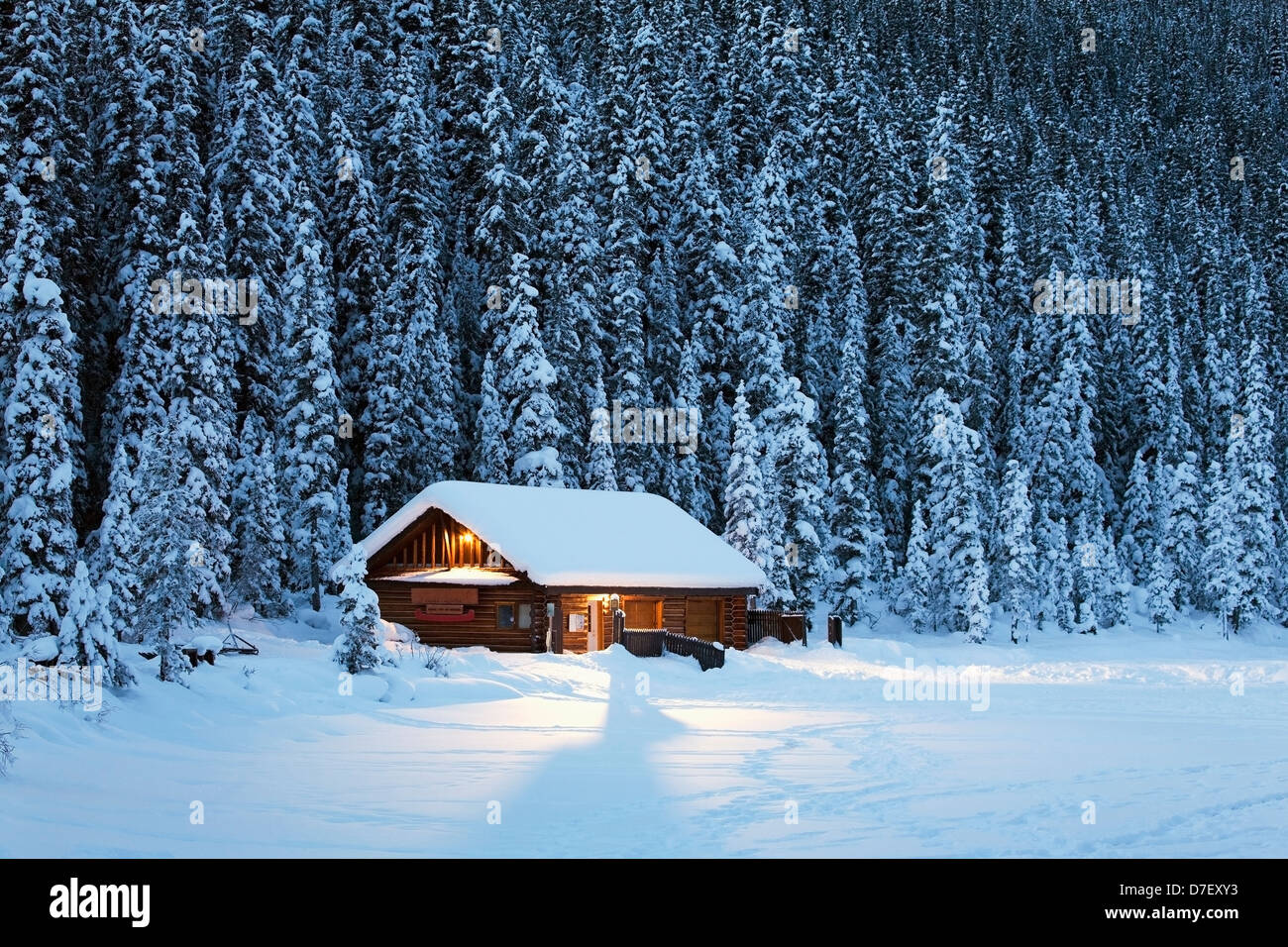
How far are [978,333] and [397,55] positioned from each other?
1359 inches

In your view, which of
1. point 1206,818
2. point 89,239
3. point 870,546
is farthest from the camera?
point 870,546

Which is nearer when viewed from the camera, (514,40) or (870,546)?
(870,546)

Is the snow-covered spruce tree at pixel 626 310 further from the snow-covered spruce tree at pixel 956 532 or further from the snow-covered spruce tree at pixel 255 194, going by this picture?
the snow-covered spruce tree at pixel 255 194

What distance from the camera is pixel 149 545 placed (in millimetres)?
28891

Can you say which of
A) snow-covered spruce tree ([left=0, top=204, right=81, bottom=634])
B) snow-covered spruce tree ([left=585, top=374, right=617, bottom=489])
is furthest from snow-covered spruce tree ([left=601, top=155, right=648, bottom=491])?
snow-covered spruce tree ([left=0, top=204, right=81, bottom=634])

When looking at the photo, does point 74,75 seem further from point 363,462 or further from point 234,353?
point 363,462

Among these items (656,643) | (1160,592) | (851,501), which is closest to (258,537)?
(656,643)

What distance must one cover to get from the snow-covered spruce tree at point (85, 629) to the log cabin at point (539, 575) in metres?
17.4

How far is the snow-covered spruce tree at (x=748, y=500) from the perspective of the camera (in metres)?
41.8

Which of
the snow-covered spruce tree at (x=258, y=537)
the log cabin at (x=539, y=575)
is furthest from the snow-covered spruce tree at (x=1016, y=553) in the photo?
the snow-covered spruce tree at (x=258, y=537)

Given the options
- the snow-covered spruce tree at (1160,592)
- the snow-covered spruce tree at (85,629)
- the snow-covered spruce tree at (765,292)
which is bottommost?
the snow-covered spruce tree at (1160,592)

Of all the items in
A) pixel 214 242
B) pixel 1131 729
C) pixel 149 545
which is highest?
pixel 214 242

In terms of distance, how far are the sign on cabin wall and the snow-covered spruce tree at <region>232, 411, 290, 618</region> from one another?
21.8 feet
